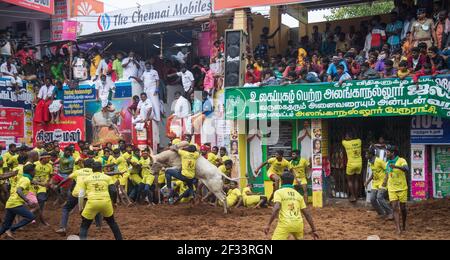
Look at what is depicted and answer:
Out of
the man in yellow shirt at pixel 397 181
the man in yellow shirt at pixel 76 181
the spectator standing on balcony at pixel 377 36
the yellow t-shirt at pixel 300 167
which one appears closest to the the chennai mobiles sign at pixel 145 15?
the spectator standing on balcony at pixel 377 36

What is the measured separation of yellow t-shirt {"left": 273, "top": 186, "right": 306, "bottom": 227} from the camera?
9000 millimetres

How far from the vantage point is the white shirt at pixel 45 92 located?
76.4 ft

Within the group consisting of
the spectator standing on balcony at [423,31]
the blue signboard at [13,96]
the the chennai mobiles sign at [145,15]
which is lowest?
the blue signboard at [13,96]

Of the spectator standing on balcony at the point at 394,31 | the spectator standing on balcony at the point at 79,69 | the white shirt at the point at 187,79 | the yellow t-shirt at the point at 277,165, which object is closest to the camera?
the yellow t-shirt at the point at 277,165

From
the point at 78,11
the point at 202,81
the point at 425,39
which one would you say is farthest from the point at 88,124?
the point at 425,39

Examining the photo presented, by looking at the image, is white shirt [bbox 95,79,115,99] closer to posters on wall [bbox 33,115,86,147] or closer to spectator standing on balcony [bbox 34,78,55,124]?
posters on wall [bbox 33,115,86,147]

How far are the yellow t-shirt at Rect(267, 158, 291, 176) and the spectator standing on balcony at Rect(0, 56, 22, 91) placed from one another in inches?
467

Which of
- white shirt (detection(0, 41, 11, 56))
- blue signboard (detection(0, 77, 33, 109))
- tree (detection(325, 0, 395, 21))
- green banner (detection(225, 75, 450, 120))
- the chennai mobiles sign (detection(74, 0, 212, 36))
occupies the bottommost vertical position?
green banner (detection(225, 75, 450, 120))

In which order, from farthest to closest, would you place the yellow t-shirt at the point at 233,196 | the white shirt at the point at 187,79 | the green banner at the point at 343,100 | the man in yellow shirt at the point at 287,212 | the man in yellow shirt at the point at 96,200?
the white shirt at the point at 187,79 < the yellow t-shirt at the point at 233,196 < the green banner at the point at 343,100 < the man in yellow shirt at the point at 96,200 < the man in yellow shirt at the point at 287,212

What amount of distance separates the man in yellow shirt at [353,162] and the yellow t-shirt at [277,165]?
1745 mm

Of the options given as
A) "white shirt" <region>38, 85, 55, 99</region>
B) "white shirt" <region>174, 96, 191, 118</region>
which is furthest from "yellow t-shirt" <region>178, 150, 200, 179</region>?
"white shirt" <region>38, 85, 55, 99</region>

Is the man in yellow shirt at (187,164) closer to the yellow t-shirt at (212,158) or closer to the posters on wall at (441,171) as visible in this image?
the yellow t-shirt at (212,158)

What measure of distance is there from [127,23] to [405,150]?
1163cm

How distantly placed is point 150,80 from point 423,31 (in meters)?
9.76
